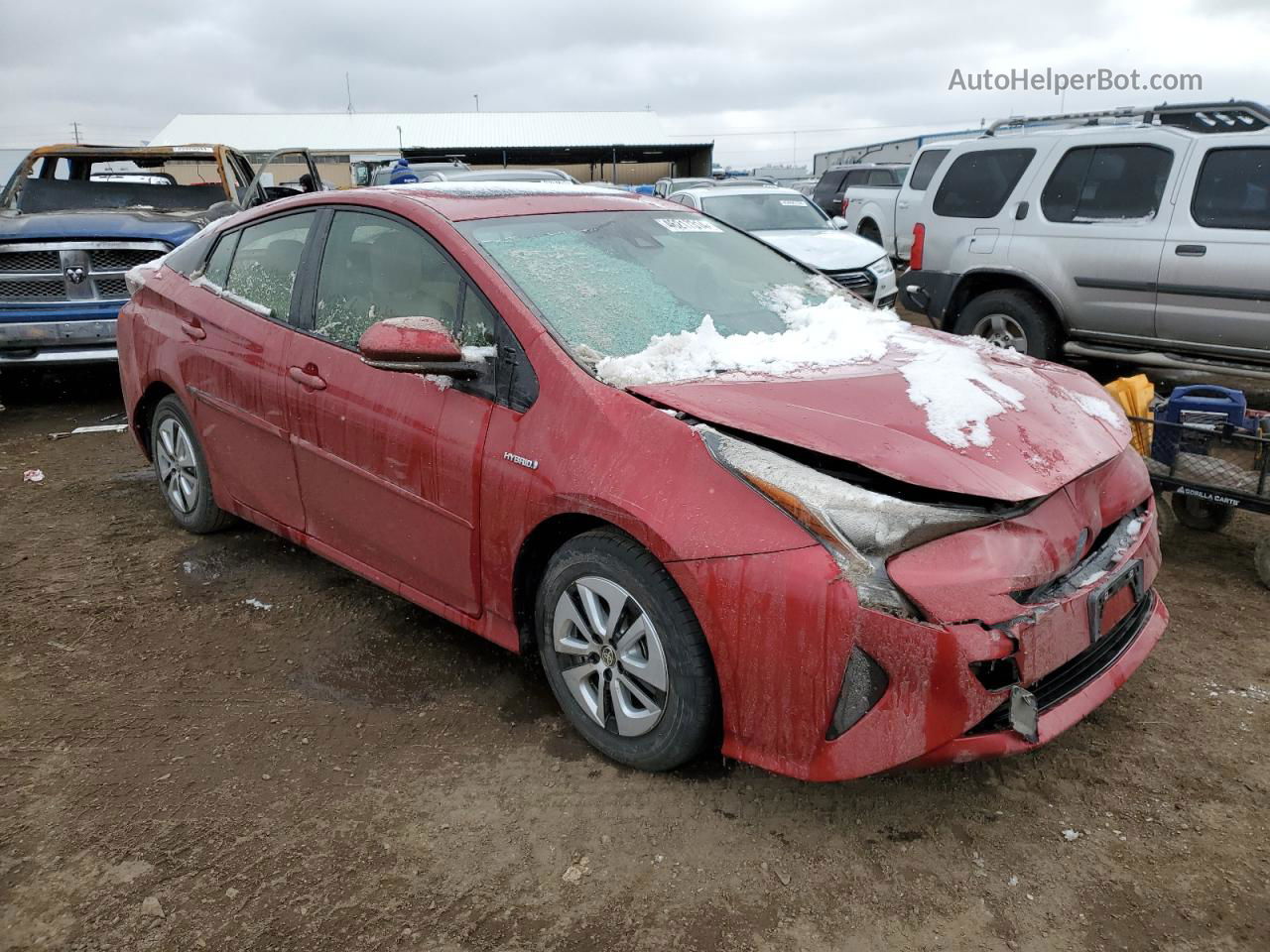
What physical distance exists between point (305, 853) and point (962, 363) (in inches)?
94.2

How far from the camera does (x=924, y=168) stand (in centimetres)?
1323

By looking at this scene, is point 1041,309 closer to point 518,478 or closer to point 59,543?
point 518,478

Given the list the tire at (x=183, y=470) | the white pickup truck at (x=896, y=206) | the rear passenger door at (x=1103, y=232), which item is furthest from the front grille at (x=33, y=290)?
the white pickup truck at (x=896, y=206)

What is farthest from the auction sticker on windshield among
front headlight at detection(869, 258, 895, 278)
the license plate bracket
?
front headlight at detection(869, 258, 895, 278)

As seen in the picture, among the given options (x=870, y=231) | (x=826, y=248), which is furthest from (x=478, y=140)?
(x=826, y=248)

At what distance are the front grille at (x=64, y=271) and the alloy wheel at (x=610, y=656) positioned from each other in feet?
18.5

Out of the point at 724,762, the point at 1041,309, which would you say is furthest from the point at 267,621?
the point at 1041,309

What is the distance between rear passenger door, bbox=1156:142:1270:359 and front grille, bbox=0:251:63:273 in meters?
7.87

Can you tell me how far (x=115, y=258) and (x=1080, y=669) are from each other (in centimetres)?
719

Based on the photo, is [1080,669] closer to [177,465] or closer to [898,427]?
[898,427]

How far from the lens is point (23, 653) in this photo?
3.55 metres

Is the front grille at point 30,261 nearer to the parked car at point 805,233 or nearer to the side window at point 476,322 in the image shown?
the side window at point 476,322

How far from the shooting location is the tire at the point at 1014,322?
6.92m

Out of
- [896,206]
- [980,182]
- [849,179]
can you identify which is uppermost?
[849,179]
